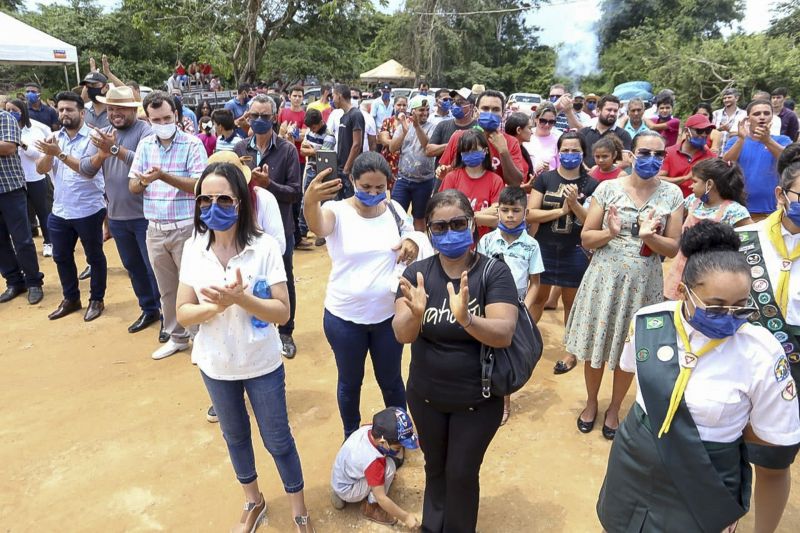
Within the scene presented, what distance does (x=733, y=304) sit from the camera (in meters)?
1.85

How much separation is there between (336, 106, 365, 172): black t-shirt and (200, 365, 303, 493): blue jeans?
4783 mm

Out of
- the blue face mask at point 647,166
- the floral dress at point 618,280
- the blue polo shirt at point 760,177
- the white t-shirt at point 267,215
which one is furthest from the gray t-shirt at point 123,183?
the blue polo shirt at point 760,177

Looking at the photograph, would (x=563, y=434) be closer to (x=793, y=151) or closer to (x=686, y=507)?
(x=686, y=507)

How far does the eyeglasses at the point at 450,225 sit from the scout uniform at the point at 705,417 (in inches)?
36.4

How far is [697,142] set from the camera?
584cm

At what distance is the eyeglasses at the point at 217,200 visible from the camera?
2.52m

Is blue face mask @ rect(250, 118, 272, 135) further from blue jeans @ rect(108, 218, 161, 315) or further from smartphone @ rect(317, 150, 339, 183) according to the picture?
blue jeans @ rect(108, 218, 161, 315)

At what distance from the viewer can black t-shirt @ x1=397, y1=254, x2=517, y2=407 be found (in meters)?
2.36

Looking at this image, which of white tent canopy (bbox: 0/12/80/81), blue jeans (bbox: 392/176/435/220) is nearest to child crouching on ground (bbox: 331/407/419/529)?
blue jeans (bbox: 392/176/435/220)

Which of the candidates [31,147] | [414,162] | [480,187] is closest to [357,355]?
[480,187]

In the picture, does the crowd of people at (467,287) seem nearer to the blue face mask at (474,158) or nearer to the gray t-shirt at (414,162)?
the blue face mask at (474,158)

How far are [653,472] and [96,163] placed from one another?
510 centimetres

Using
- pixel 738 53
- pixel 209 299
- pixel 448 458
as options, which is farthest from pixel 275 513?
pixel 738 53

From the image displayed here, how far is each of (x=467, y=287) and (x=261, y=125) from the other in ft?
10.0
